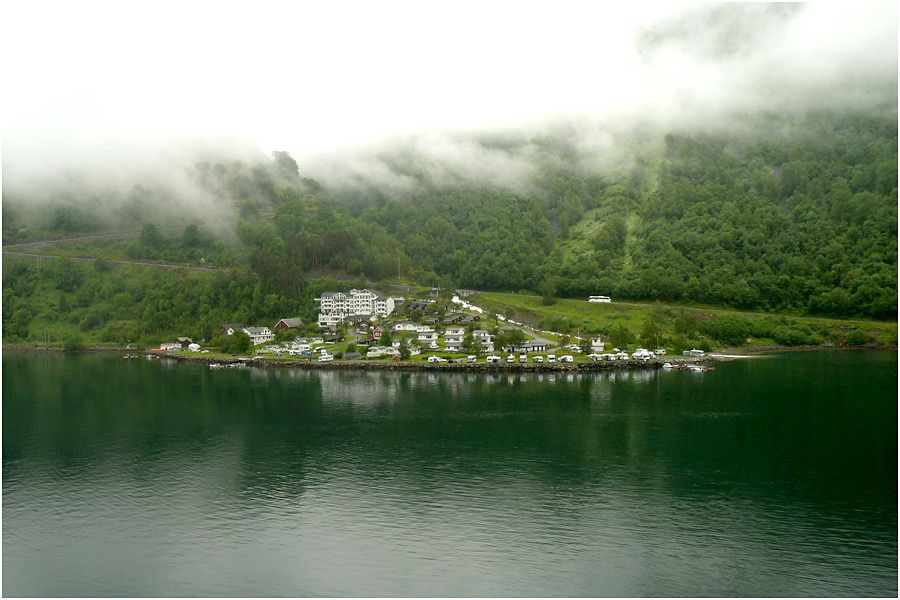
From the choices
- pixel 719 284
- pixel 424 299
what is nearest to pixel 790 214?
pixel 719 284

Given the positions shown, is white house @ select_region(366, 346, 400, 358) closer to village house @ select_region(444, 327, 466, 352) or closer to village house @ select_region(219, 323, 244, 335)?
village house @ select_region(444, 327, 466, 352)

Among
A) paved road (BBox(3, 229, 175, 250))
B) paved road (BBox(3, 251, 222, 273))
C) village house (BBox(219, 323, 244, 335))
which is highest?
paved road (BBox(3, 229, 175, 250))

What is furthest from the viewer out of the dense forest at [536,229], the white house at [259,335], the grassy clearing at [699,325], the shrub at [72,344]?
the dense forest at [536,229]

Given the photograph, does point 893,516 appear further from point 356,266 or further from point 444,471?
point 356,266

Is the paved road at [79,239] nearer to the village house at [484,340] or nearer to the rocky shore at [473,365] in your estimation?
the rocky shore at [473,365]

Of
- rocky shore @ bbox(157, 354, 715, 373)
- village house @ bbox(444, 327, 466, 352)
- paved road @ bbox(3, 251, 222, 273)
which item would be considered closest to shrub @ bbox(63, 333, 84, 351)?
paved road @ bbox(3, 251, 222, 273)

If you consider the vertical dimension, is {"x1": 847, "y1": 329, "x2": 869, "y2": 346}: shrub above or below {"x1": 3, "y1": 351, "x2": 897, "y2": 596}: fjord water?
above

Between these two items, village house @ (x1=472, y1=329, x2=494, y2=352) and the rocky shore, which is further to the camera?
village house @ (x1=472, y1=329, x2=494, y2=352)

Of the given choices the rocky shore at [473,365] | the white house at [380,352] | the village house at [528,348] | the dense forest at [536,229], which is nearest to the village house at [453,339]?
the village house at [528,348]
